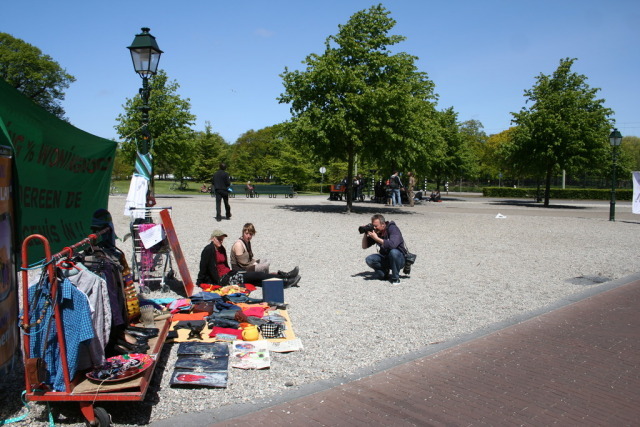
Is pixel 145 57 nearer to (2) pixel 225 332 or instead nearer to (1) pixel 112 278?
(2) pixel 225 332

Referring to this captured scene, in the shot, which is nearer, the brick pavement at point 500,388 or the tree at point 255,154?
the brick pavement at point 500,388

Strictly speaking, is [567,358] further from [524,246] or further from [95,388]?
[524,246]

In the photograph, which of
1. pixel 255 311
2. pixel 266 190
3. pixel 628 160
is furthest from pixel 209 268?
pixel 628 160

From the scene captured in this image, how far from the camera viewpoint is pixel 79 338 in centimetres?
375

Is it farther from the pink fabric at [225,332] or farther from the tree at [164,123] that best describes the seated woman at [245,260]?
the tree at [164,123]

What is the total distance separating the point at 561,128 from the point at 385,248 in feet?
82.4

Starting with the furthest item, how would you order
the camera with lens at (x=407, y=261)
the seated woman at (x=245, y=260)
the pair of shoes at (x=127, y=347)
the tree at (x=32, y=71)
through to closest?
the tree at (x=32, y=71)
the camera with lens at (x=407, y=261)
the seated woman at (x=245, y=260)
the pair of shoes at (x=127, y=347)

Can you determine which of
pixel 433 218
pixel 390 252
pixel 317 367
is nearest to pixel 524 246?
pixel 390 252

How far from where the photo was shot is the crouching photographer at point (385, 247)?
9094mm

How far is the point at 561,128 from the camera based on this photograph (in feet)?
98.6

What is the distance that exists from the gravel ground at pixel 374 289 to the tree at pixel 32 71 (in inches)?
1443

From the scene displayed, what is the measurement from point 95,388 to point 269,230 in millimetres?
12538

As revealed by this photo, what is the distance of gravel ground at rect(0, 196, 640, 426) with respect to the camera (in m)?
4.51

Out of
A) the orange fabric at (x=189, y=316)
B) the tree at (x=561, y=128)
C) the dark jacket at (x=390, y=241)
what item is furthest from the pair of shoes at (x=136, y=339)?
the tree at (x=561, y=128)
